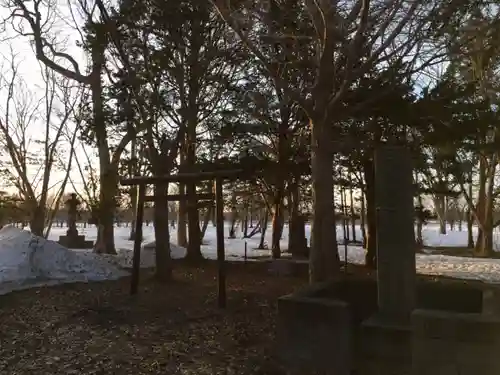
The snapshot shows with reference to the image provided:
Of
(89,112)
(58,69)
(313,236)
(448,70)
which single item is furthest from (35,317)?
(58,69)

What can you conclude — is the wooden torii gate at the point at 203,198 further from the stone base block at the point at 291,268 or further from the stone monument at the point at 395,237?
the stone base block at the point at 291,268

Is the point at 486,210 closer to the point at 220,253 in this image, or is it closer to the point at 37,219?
the point at 220,253

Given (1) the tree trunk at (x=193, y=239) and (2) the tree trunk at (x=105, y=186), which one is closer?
(1) the tree trunk at (x=193, y=239)

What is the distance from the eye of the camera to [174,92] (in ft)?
38.3

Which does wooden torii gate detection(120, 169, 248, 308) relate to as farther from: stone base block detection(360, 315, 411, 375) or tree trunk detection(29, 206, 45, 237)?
tree trunk detection(29, 206, 45, 237)

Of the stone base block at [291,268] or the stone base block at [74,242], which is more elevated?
the stone base block at [74,242]

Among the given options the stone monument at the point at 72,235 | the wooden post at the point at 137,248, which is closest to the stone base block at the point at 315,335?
the wooden post at the point at 137,248

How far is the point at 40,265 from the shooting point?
11.4 m

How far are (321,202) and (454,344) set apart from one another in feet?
10.6

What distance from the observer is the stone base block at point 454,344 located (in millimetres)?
4395

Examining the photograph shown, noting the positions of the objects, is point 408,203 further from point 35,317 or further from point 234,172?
point 35,317

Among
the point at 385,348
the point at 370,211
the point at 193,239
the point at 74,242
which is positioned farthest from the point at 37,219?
the point at 385,348

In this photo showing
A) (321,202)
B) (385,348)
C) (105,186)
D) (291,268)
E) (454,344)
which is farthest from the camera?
(105,186)

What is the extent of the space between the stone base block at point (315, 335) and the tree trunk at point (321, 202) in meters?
1.94
